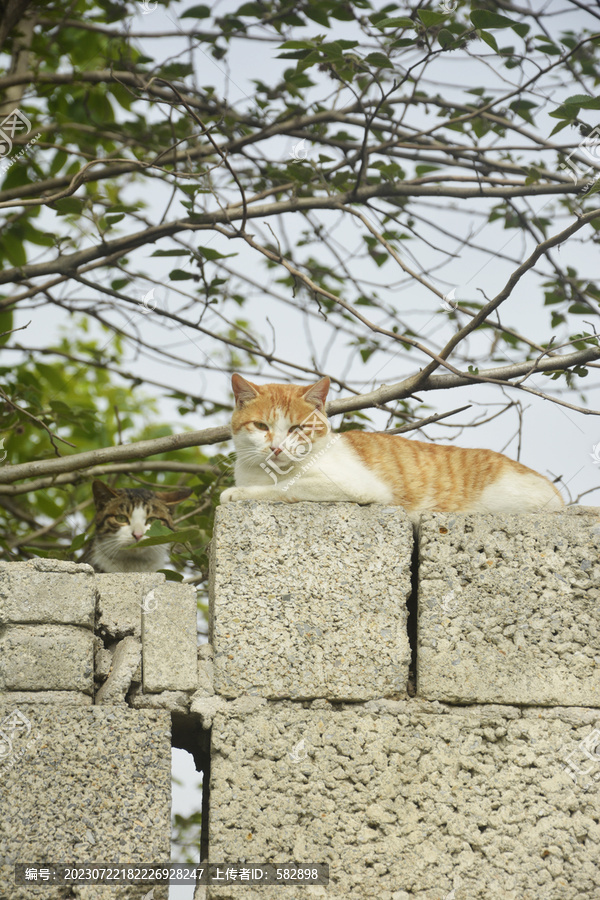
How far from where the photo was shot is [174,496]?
5059 mm

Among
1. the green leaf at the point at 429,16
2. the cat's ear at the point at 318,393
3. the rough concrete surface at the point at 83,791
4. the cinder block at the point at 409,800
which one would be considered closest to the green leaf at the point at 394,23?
the green leaf at the point at 429,16

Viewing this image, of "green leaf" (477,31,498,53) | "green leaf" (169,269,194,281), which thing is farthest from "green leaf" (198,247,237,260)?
"green leaf" (477,31,498,53)

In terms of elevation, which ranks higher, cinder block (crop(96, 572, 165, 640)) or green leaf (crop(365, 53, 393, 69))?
green leaf (crop(365, 53, 393, 69))

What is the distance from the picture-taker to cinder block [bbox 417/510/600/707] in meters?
2.70

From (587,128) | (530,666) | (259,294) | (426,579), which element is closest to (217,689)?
(426,579)

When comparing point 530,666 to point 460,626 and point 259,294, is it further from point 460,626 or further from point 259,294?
point 259,294

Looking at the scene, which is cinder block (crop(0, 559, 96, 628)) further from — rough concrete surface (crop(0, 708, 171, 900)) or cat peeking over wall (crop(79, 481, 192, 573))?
cat peeking over wall (crop(79, 481, 192, 573))

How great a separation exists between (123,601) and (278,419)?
103 centimetres

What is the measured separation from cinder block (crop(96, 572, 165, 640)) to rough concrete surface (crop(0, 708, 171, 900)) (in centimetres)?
34

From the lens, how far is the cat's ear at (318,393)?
11.9 feet

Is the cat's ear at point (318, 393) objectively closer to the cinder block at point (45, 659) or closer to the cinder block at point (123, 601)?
the cinder block at point (123, 601)

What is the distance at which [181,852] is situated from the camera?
3.75 meters

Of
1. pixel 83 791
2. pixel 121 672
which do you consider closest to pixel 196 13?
pixel 121 672

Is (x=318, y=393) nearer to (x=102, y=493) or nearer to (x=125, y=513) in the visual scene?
(x=125, y=513)
